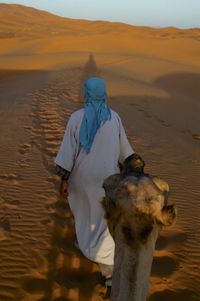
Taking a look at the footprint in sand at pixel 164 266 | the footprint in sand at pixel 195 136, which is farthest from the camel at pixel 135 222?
the footprint in sand at pixel 195 136

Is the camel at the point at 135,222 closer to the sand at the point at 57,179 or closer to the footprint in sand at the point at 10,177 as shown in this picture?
the sand at the point at 57,179

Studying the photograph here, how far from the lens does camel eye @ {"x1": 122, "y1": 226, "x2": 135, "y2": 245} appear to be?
1.94 metres

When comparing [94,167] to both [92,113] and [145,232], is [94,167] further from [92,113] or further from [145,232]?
[145,232]

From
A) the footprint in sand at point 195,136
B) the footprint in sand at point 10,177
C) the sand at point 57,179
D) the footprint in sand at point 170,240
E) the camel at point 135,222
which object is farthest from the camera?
the footprint in sand at point 195,136

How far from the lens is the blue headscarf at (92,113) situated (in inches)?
156

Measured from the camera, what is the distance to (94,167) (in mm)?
4082

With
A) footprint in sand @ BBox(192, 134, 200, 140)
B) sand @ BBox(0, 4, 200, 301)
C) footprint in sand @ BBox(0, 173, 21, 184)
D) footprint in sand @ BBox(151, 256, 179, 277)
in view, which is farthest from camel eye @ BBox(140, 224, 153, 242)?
footprint in sand @ BBox(192, 134, 200, 140)


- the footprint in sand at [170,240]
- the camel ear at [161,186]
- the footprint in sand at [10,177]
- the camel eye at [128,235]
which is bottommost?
the footprint in sand at [170,240]

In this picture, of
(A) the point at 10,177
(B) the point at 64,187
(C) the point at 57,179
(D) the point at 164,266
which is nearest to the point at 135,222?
(B) the point at 64,187

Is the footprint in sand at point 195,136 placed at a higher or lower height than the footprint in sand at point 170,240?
higher

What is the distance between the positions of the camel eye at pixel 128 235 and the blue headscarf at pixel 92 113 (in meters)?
2.06

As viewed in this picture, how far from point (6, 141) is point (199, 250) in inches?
212

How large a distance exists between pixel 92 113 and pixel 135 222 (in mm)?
2177

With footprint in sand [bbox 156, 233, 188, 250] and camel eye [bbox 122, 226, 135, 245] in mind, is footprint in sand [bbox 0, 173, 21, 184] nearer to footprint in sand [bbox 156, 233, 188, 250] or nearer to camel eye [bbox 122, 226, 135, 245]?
footprint in sand [bbox 156, 233, 188, 250]
